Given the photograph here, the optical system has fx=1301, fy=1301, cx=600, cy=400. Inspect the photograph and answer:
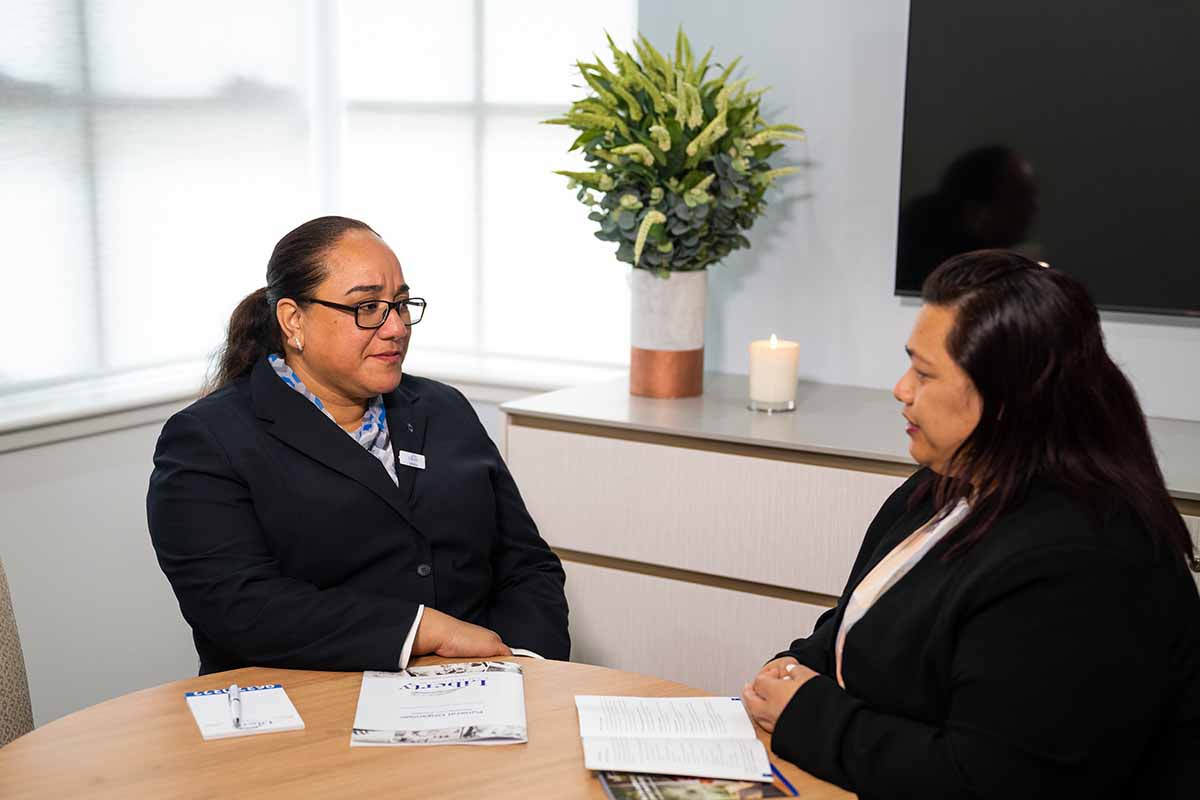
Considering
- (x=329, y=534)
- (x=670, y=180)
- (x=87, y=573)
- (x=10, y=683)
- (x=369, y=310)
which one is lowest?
(x=87, y=573)

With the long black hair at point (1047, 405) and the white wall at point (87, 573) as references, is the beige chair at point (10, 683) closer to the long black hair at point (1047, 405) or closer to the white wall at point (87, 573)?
the white wall at point (87, 573)

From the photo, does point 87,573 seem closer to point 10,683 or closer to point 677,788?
point 10,683

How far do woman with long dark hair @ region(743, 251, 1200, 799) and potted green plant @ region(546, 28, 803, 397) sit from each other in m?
1.23

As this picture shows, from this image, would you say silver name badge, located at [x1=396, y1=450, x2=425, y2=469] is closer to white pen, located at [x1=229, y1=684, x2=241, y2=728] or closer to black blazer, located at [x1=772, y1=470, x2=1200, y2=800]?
white pen, located at [x1=229, y1=684, x2=241, y2=728]

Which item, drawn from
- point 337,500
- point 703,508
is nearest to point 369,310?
point 337,500

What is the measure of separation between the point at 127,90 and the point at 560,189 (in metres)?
1.11

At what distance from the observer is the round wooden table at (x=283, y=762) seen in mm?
1407

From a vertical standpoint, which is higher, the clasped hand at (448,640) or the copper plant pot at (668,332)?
the copper plant pot at (668,332)

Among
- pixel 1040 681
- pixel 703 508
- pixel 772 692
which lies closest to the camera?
pixel 1040 681

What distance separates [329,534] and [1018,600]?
1.05 meters

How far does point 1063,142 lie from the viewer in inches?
106

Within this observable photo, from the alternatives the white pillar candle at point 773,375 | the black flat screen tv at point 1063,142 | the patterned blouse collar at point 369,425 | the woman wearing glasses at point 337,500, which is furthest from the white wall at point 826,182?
the patterned blouse collar at point 369,425

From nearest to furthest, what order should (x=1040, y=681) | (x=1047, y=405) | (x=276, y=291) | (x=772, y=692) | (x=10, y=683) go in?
(x=1040, y=681)
(x=1047, y=405)
(x=772, y=692)
(x=10, y=683)
(x=276, y=291)

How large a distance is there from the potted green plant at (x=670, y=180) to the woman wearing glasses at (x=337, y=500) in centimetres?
71
